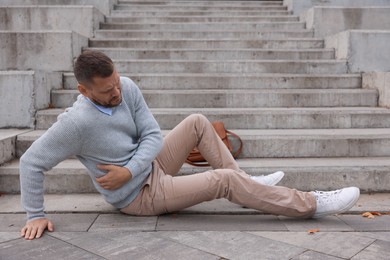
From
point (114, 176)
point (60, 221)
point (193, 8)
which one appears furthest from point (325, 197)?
point (193, 8)

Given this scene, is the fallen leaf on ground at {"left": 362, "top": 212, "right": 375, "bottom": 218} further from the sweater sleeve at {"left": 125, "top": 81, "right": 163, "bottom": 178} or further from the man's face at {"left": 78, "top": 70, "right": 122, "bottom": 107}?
the man's face at {"left": 78, "top": 70, "right": 122, "bottom": 107}

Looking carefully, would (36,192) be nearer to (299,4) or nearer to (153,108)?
(153,108)

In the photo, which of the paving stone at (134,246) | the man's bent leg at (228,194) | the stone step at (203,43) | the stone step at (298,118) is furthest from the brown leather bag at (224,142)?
the stone step at (203,43)

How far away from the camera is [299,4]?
891cm

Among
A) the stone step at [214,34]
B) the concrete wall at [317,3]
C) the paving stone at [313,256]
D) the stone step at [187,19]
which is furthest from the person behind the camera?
the concrete wall at [317,3]

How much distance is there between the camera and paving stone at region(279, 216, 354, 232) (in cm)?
297

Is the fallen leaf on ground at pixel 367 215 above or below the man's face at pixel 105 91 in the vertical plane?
below

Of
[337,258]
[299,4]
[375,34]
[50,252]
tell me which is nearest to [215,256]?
[337,258]

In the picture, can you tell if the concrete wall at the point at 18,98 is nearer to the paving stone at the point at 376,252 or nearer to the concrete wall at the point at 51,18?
the concrete wall at the point at 51,18

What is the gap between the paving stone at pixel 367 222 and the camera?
2980 mm

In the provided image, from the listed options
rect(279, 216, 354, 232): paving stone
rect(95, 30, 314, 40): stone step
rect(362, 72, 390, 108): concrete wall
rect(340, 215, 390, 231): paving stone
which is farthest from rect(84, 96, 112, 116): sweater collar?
rect(95, 30, 314, 40): stone step

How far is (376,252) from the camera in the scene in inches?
99.9

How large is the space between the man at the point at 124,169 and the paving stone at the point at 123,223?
71 millimetres

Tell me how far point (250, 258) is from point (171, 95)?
314cm
